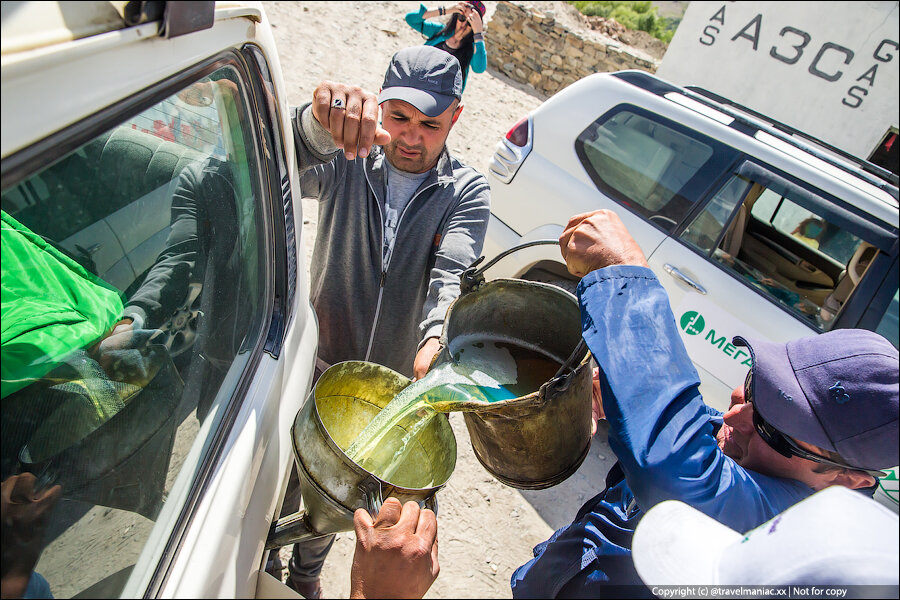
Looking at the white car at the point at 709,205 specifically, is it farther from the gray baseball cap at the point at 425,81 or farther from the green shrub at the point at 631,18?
the green shrub at the point at 631,18

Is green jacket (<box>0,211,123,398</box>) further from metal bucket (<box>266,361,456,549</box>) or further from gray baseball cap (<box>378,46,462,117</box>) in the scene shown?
gray baseball cap (<box>378,46,462,117</box>)

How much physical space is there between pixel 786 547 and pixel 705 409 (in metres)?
0.46

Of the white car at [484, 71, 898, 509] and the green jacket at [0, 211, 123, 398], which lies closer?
the green jacket at [0, 211, 123, 398]

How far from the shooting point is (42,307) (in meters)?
1.29

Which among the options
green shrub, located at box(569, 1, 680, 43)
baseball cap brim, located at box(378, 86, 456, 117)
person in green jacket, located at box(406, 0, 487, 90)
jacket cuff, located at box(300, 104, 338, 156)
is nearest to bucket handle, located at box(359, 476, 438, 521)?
jacket cuff, located at box(300, 104, 338, 156)

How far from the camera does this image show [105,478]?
1.15m

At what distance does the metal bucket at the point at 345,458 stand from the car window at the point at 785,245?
2326mm

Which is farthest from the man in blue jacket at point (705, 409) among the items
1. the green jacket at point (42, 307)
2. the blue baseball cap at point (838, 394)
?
the green jacket at point (42, 307)

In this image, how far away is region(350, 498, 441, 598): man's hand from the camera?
105cm

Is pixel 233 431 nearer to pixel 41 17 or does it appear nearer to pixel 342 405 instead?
pixel 342 405

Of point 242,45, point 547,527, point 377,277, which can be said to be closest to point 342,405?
point 377,277

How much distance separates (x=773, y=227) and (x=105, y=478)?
14.0 feet

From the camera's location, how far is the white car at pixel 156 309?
0.84 meters

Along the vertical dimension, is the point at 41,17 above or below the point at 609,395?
above
